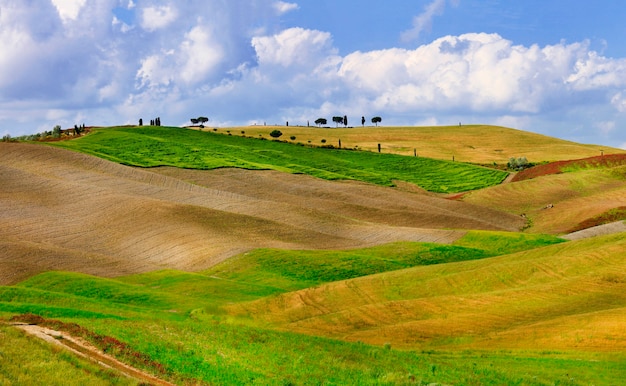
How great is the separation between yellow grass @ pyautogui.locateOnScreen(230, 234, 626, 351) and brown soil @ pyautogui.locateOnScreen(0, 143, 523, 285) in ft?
64.4

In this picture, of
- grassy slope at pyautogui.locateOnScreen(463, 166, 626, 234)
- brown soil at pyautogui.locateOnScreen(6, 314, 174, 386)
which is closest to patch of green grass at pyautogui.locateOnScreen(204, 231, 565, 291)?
grassy slope at pyautogui.locateOnScreen(463, 166, 626, 234)

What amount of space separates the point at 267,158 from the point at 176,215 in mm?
57805

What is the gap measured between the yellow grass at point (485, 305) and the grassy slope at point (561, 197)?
40.2 meters

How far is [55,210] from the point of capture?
265 ft

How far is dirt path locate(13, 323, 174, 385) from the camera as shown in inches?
914

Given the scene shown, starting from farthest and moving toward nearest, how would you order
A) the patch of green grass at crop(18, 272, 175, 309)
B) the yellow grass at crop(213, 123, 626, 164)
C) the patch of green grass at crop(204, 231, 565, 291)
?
1. the yellow grass at crop(213, 123, 626, 164)
2. the patch of green grass at crop(204, 231, 565, 291)
3. the patch of green grass at crop(18, 272, 175, 309)

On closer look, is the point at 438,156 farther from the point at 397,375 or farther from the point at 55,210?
the point at 397,375

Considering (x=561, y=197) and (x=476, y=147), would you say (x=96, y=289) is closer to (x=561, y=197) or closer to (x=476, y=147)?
(x=561, y=197)

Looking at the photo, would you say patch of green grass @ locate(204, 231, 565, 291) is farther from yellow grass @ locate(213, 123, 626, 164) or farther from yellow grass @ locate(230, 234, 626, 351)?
yellow grass @ locate(213, 123, 626, 164)

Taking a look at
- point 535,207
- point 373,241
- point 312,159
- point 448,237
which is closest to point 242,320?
point 373,241

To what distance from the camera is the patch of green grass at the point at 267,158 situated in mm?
122000

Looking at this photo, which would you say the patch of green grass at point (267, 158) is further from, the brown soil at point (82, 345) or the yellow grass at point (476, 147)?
the brown soil at point (82, 345)

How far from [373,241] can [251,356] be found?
51.0 m

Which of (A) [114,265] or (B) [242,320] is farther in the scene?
(A) [114,265]
